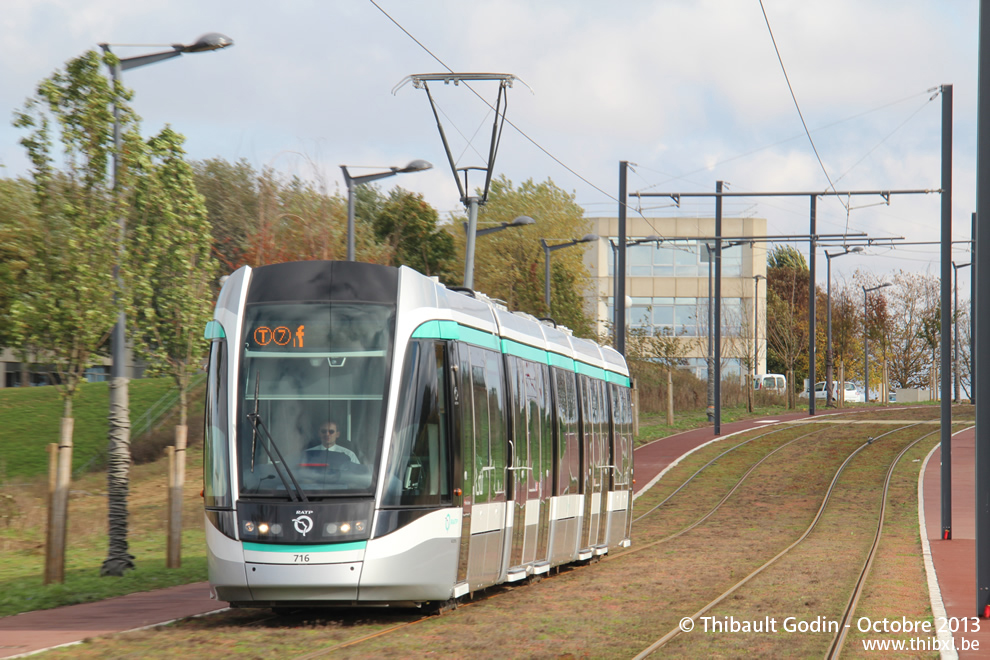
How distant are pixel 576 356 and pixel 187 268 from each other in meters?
6.73

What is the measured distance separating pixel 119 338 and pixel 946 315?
14.9 metres

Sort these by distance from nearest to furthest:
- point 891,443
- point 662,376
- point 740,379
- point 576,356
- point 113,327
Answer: point 113,327 → point 576,356 → point 891,443 → point 662,376 → point 740,379

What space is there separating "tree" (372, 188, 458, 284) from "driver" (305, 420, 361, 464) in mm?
38155

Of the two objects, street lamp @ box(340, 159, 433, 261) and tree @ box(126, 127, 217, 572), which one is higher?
street lamp @ box(340, 159, 433, 261)

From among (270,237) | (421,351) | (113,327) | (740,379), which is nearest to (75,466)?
(270,237)

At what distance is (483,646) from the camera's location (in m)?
9.74

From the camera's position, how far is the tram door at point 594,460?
1736 cm

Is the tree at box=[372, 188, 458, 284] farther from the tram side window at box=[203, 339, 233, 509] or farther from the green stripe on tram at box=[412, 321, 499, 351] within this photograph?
the tram side window at box=[203, 339, 233, 509]

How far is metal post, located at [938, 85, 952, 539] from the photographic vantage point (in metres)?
22.5

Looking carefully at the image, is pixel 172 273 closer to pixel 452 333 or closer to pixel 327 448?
pixel 452 333

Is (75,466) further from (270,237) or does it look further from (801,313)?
(801,313)

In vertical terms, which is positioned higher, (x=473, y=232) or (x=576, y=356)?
(x=473, y=232)

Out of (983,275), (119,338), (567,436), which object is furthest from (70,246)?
(983,275)

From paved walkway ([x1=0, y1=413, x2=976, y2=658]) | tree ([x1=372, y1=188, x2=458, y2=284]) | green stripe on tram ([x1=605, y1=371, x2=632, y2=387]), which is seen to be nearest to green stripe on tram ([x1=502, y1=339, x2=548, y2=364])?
paved walkway ([x1=0, y1=413, x2=976, y2=658])
